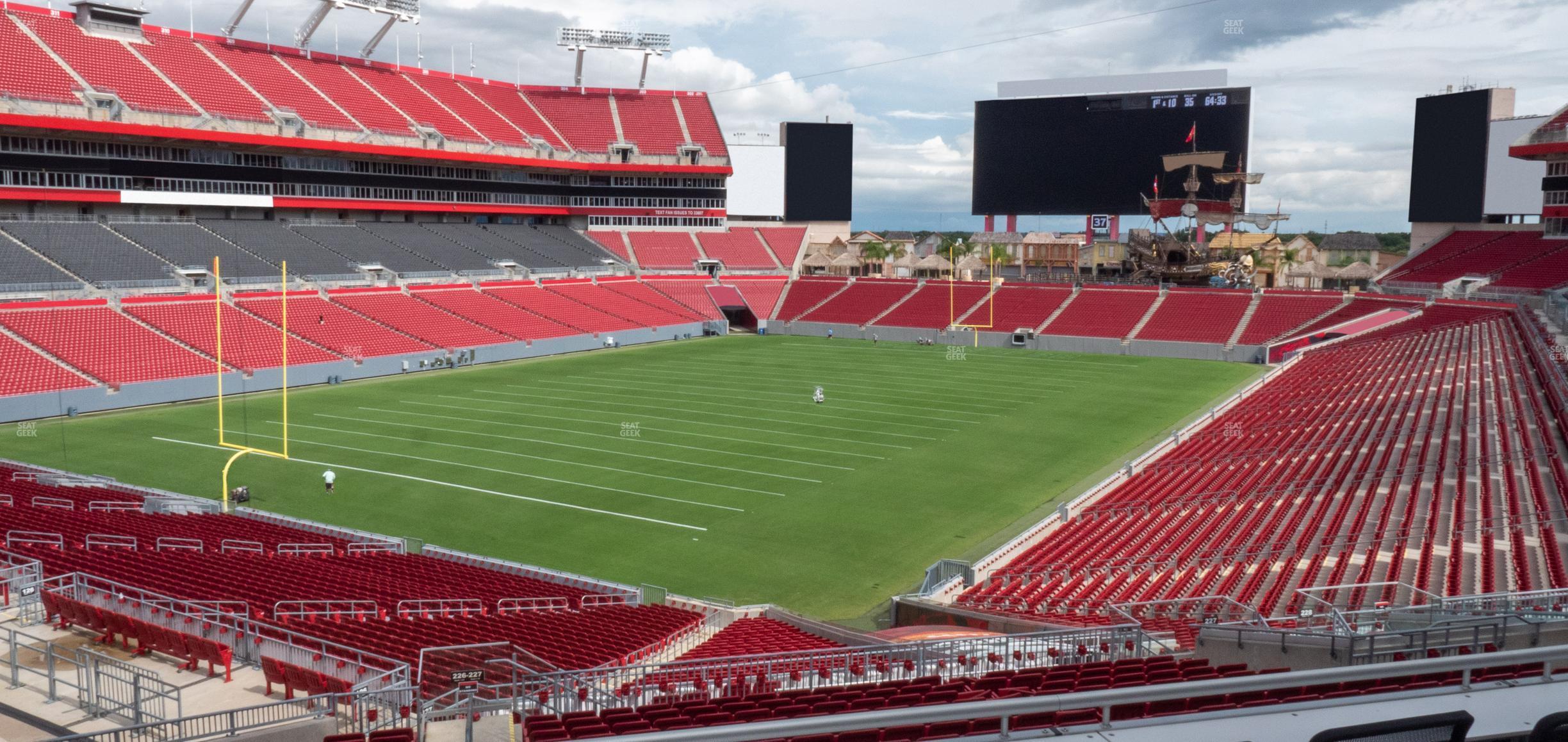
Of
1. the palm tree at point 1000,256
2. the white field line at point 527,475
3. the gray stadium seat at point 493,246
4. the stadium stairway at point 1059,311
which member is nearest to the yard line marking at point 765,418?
the white field line at point 527,475

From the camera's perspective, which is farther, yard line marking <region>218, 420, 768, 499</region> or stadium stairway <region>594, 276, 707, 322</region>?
stadium stairway <region>594, 276, 707, 322</region>

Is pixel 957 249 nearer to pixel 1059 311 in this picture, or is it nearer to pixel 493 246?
pixel 1059 311

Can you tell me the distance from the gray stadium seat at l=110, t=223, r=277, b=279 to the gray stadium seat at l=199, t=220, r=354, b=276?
3.08 feet

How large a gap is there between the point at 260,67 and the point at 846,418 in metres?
45.4

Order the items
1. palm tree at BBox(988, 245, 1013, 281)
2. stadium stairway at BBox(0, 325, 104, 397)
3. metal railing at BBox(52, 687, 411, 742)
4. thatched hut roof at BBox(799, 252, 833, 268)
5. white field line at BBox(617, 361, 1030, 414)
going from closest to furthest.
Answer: metal railing at BBox(52, 687, 411, 742) → stadium stairway at BBox(0, 325, 104, 397) → white field line at BBox(617, 361, 1030, 414) → thatched hut roof at BBox(799, 252, 833, 268) → palm tree at BBox(988, 245, 1013, 281)

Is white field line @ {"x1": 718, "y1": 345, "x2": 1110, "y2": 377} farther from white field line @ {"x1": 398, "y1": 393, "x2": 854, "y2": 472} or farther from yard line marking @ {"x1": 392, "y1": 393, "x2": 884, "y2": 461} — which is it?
yard line marking @ {"x1": 392, "y1": 393, "x2": 884, "y2": 461}

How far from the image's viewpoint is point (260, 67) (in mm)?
60406

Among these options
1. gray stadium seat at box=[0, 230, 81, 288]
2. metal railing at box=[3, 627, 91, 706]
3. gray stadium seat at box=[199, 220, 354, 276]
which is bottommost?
metal railing at box=[3, 627, 91, 706]

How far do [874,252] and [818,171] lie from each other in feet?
48.6

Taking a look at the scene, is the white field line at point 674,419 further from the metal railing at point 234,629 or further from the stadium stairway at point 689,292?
the stadium stairway at point 689,292

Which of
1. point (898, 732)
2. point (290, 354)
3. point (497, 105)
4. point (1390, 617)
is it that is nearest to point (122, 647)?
point (898, 732)

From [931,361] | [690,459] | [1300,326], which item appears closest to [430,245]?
[931,361]

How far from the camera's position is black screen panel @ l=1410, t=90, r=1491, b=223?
58562 millimetres

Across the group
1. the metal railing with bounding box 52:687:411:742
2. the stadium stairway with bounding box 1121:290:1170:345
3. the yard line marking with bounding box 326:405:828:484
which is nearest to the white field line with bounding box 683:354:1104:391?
the stadium stairway with bounding box 1121:290:1170:345
